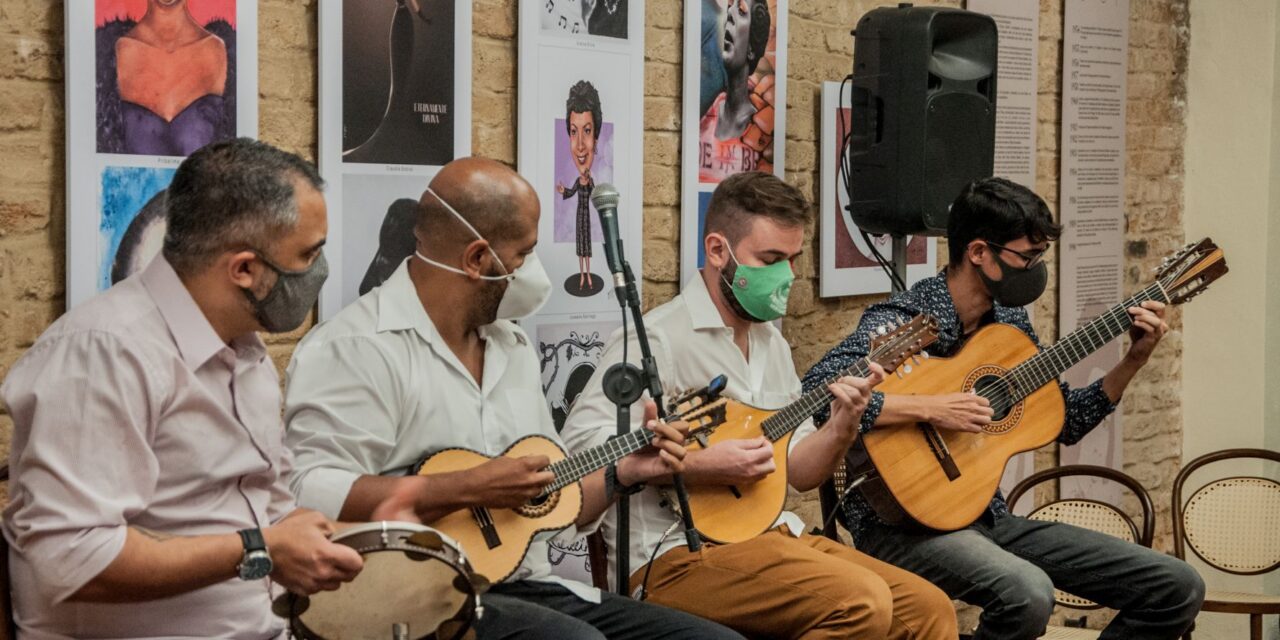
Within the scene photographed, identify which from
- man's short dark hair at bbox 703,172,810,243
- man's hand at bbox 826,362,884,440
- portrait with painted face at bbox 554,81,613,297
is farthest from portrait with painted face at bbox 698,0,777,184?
man's hand at bbox 826,362,884,440

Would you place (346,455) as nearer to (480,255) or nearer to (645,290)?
(480,255)

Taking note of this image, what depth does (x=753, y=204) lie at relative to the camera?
156 inches

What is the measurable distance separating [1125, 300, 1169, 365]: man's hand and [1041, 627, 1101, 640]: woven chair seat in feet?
3.23

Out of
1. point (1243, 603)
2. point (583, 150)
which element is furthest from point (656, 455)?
point (1243, 603)

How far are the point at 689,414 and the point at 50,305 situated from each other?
1428 millimetres

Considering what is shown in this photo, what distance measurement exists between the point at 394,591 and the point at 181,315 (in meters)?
0.58

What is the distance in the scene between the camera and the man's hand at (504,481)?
301 cm

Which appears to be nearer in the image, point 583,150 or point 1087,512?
point 583,150

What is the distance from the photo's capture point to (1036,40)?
6.00 meters

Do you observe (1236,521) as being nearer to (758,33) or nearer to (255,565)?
(758,33)

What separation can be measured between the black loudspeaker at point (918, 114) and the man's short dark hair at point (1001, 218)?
215 mm

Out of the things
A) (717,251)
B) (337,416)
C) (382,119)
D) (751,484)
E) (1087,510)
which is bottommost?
(1087,510)

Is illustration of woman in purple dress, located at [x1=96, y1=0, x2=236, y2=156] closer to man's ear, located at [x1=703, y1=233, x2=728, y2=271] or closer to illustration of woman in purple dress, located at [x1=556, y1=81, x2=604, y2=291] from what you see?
illustration of woman in purple dress, located at [x1=556, y1=81, x2=604, y2=291]

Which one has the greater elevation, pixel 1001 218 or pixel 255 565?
pixel 1001 218
